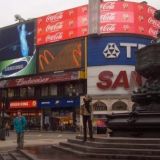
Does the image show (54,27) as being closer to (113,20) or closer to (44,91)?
(44,91)

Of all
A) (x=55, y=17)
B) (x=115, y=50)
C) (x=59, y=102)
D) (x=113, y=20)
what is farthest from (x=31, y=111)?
(x=113, y=20)

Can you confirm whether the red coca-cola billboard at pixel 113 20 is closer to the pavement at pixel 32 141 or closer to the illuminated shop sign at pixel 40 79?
the illuminated shop sign at pixel 40 79

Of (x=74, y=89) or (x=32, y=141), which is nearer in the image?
(x=32, y=141)

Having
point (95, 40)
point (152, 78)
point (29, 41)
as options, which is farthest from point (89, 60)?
point (152, 78)

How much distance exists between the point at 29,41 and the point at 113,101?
19.9m

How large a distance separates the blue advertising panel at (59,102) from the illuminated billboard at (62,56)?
4454 millimetres

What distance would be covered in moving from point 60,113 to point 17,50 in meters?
14.5

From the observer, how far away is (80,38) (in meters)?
73.6

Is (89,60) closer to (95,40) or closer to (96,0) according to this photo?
(95,40)

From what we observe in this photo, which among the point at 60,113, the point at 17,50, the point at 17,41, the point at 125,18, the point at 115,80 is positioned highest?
the point at 125,18

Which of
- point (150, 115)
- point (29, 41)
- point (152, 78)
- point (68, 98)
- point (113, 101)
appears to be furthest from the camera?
point (29, 41)

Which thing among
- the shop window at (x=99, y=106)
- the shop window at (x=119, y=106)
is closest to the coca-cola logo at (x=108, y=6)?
the shop window at (x=99, y=106)

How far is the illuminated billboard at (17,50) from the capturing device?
269ft

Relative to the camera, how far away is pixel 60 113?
252ft
